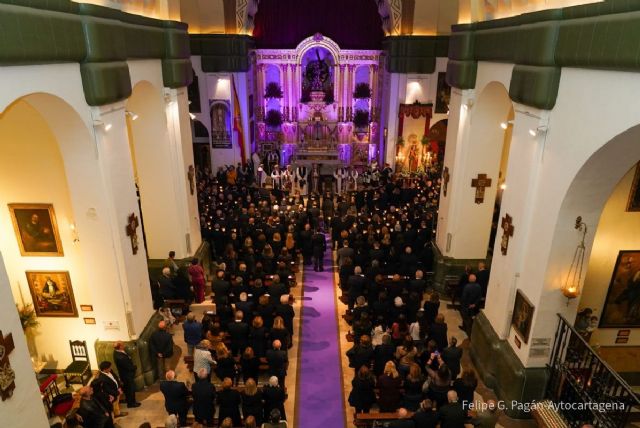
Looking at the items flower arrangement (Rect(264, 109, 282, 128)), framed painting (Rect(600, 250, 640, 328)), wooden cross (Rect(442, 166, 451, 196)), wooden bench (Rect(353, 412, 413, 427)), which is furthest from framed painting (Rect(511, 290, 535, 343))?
flower arrangement (Rect(264, 109, 282, 128))

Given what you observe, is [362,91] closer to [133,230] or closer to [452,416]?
[133,230]

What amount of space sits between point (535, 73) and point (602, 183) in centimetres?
201

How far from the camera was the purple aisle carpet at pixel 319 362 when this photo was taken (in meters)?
8.52

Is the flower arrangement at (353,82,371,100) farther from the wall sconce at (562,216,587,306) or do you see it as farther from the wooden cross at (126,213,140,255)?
the wall sconce at (562,216,587,306)

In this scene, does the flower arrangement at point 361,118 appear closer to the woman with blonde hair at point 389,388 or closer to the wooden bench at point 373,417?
the woman with blonde hair at point 389,388

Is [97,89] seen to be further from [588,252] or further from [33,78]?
[588,252]

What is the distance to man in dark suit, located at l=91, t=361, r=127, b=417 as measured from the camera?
296 inches

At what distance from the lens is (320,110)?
2491 centimetres

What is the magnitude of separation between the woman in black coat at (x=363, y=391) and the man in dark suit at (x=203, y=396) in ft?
7.80

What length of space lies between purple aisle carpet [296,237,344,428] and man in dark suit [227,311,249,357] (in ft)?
4.69

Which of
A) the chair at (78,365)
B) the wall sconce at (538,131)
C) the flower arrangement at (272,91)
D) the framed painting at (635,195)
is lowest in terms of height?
the chair at (78,365)

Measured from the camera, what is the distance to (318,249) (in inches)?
534

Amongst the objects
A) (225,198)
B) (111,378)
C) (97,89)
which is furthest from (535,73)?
(225,198)

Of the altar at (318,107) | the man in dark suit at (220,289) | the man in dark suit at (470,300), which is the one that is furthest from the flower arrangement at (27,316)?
the altar at (318,107)
